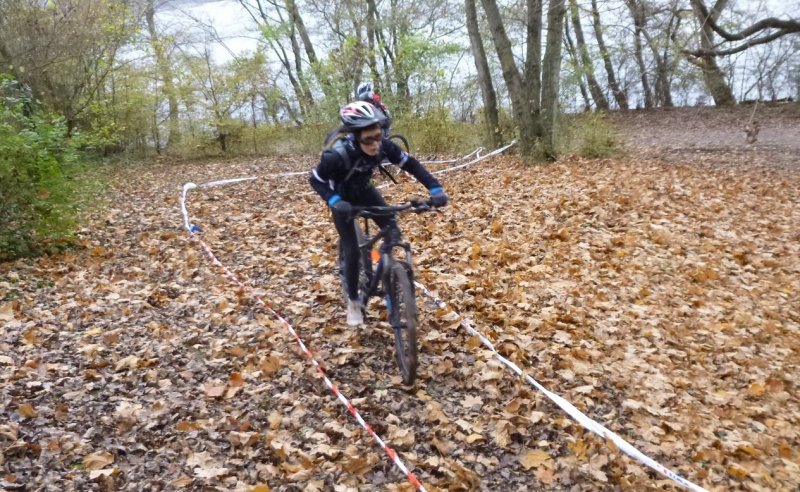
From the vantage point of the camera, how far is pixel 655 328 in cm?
569

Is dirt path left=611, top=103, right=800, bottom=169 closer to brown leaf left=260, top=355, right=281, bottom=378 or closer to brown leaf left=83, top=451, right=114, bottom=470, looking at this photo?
brown leaf left=260, top=355, right=281, bottom=378

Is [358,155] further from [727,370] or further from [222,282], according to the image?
[727,370]

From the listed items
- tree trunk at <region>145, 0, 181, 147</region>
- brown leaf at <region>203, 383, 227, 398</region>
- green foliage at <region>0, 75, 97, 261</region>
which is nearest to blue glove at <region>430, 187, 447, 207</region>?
brown leaf at <region>203, 383, 227, 398</region>

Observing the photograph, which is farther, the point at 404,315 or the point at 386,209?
the point at 404,315

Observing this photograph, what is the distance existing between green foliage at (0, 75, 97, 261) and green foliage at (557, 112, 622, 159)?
11048mm

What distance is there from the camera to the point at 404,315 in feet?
14.9

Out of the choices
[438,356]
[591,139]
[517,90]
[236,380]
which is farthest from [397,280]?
[591,139]

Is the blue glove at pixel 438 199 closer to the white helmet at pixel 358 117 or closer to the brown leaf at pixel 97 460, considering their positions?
the white helmet at pixel 358 117

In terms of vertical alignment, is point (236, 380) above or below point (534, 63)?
below

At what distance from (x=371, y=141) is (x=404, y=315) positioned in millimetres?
1399

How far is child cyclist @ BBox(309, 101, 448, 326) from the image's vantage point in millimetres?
4440

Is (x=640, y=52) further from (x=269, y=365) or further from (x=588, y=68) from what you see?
(x=269, y=365)

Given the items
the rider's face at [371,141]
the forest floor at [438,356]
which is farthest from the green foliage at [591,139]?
the rider's face at [371,141]

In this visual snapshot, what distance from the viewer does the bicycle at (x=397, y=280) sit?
4395 millimetres
